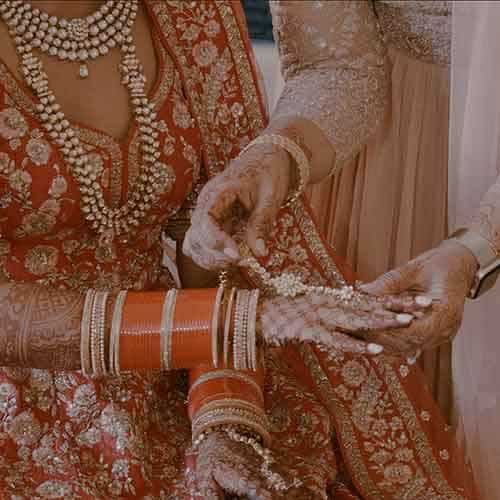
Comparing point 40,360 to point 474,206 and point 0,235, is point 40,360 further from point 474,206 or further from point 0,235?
point 474,206

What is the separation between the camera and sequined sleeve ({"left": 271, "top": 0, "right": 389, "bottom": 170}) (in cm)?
117

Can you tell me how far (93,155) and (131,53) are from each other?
14cm

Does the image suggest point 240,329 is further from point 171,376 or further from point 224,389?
point 171,376

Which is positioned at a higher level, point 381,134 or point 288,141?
point 288,141

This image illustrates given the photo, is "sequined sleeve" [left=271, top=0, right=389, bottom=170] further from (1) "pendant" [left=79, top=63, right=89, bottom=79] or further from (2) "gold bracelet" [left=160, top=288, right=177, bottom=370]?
(2) "gold bracelet" [left=160, top=288, right=177, bottom=370]

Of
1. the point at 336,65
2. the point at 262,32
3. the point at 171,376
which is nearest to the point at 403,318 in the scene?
the point at 171,376

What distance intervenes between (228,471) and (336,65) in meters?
0.57

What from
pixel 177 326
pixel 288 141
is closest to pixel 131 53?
pixel 288 141

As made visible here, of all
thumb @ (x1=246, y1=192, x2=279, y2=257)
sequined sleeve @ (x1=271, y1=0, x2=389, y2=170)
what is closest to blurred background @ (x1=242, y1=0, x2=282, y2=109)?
sequined sleeve @ (x1=271, y1=0, x2=389, y2=170)

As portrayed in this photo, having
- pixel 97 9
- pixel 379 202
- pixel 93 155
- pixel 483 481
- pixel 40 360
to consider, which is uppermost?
pixel 97 9

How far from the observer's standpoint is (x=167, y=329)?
0.87 meters

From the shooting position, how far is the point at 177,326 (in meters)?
0.87

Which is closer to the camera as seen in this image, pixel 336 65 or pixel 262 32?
pixel 336 65

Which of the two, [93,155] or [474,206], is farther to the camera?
[474,206]
